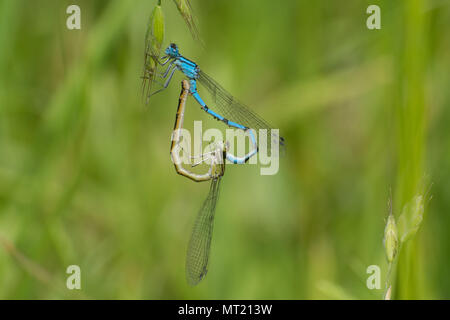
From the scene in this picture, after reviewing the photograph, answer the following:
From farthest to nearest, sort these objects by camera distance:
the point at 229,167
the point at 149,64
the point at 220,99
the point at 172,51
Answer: the point at 229,167, the point at 220,99, the point at 172,51, the point at 149,64

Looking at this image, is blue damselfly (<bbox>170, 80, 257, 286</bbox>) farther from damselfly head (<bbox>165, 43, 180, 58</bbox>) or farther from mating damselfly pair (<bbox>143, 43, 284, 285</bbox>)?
damselfly head (<bbox>165, 43, 180, 58</bbox>)

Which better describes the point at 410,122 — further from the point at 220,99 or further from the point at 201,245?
the point at 201,245

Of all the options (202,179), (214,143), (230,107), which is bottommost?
(202,179)

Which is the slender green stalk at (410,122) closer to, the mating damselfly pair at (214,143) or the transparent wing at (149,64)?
the mating damselfly pair at (214,143)

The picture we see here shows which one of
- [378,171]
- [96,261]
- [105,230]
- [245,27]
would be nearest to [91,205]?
[105,230]

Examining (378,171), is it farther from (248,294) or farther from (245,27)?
(245,27)

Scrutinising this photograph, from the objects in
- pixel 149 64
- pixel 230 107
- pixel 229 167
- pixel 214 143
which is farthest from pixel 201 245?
pixel 229 167
